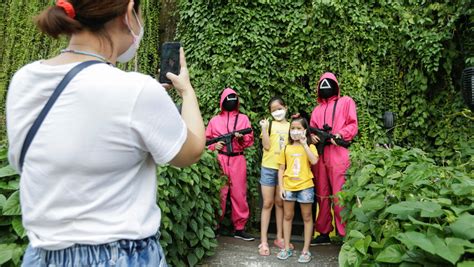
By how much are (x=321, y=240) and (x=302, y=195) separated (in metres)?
1.07

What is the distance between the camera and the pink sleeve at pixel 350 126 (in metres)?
5.22

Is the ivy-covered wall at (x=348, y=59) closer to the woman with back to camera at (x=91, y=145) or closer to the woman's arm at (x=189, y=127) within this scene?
the woman's arm at (x=189, y=127)

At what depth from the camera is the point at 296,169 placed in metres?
4.84

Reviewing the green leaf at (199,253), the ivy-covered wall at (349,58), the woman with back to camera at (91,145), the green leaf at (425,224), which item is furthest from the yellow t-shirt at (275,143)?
the woman with back to camera at (91,145)

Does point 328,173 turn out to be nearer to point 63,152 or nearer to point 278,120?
point 278,120

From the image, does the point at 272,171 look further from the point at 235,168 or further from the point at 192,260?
the point at 192,260

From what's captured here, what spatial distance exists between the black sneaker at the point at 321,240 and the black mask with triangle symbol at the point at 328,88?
1.94 m

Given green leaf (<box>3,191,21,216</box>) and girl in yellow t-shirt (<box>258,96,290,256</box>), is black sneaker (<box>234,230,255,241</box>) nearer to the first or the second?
girl in yellow t-shirt (<box>258,96,290,256</box>)

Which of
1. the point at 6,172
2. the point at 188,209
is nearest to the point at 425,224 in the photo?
the point at 6,172

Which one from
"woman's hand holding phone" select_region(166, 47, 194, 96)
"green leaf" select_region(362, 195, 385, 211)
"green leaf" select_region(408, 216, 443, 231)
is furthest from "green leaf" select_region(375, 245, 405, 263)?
"woman's hand holding phone" select_region(166, 47, 194, 96)

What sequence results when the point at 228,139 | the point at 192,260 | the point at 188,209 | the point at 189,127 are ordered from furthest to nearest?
1. the point at 228,139
2. the point at 192,260
3. the point at 188,209
4. the point at 189,127

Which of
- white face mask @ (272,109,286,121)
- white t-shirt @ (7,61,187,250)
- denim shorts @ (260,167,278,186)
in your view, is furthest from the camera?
white face mask @ (272,109,286,121)

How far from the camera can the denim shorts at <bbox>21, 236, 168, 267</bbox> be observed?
109 centimetres

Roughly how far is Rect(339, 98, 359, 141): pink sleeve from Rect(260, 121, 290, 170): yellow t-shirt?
29.3 inches
